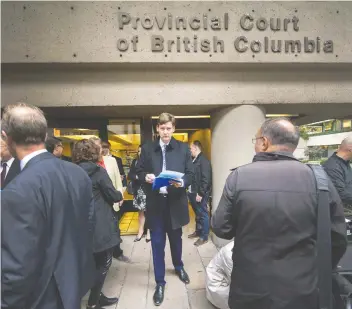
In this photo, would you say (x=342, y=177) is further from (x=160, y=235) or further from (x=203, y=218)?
(x=203, y=218)

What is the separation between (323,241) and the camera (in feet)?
5.51

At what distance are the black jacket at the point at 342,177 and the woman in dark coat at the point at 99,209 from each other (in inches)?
101

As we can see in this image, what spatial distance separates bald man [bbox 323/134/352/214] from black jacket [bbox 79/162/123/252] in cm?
256

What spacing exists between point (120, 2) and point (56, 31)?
1064mm

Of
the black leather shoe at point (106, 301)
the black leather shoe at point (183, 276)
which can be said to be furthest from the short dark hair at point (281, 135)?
the black leather shoe at point (106, 301)

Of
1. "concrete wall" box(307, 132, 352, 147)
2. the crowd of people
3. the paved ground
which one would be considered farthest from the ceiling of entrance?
"concrete wall" box(307, 132, 352, 147)

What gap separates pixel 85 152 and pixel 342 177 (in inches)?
119

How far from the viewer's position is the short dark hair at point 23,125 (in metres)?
1.52

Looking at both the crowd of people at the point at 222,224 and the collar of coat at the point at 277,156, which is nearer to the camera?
the crowd of people at the point at 222,224

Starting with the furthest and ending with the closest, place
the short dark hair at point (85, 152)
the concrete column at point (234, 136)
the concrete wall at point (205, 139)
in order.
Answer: the concrete wall at point (205, 139)
the concrete column at point (234, 136)
the short dark hair at point (85, 152)

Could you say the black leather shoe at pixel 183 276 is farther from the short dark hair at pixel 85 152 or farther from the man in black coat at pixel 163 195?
the short dark hair at pixel 85 152

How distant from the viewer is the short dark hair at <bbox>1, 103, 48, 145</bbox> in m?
1.52

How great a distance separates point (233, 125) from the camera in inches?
177

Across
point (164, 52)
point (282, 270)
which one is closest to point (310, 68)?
point (164, 52)
